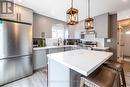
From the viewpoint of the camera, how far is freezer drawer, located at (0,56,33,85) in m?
2.47

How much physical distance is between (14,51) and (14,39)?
1.17 feet

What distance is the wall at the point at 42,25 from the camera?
154 inches

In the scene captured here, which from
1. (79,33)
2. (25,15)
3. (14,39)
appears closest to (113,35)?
(79,33)

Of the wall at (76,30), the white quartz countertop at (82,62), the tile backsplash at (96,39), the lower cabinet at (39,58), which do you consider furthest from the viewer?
the wall at (76,30)

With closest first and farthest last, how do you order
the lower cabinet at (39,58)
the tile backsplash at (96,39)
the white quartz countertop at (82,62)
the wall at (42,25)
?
1. the white quartz countertop at (82,62)
2. the lower cabinet at (39,58)
3. the wall at (42,25)
4. the tile backsplash at (96,39)

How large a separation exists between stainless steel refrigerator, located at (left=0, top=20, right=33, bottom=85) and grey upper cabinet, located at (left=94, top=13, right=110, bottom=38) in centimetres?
287

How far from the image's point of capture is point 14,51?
2.68 metres

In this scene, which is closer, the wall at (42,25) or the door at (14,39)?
the door at (14,39)

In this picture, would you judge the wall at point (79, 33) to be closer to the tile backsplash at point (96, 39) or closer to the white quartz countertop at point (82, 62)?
the tile backsplash at point (96, 39)

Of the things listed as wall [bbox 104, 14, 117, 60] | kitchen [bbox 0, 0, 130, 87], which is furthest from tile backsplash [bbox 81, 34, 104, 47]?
wall [bbox 104, 14, 117, 60]

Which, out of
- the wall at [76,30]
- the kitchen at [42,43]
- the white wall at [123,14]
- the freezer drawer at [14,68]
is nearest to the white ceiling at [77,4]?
the kitchen at [42,43]

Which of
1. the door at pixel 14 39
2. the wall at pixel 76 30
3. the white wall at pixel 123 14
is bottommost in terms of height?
the door at pixel 14 39

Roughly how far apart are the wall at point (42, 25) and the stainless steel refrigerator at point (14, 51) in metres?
0.86

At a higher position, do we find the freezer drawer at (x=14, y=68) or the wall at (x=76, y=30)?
the wall at (x=76, y=30)
